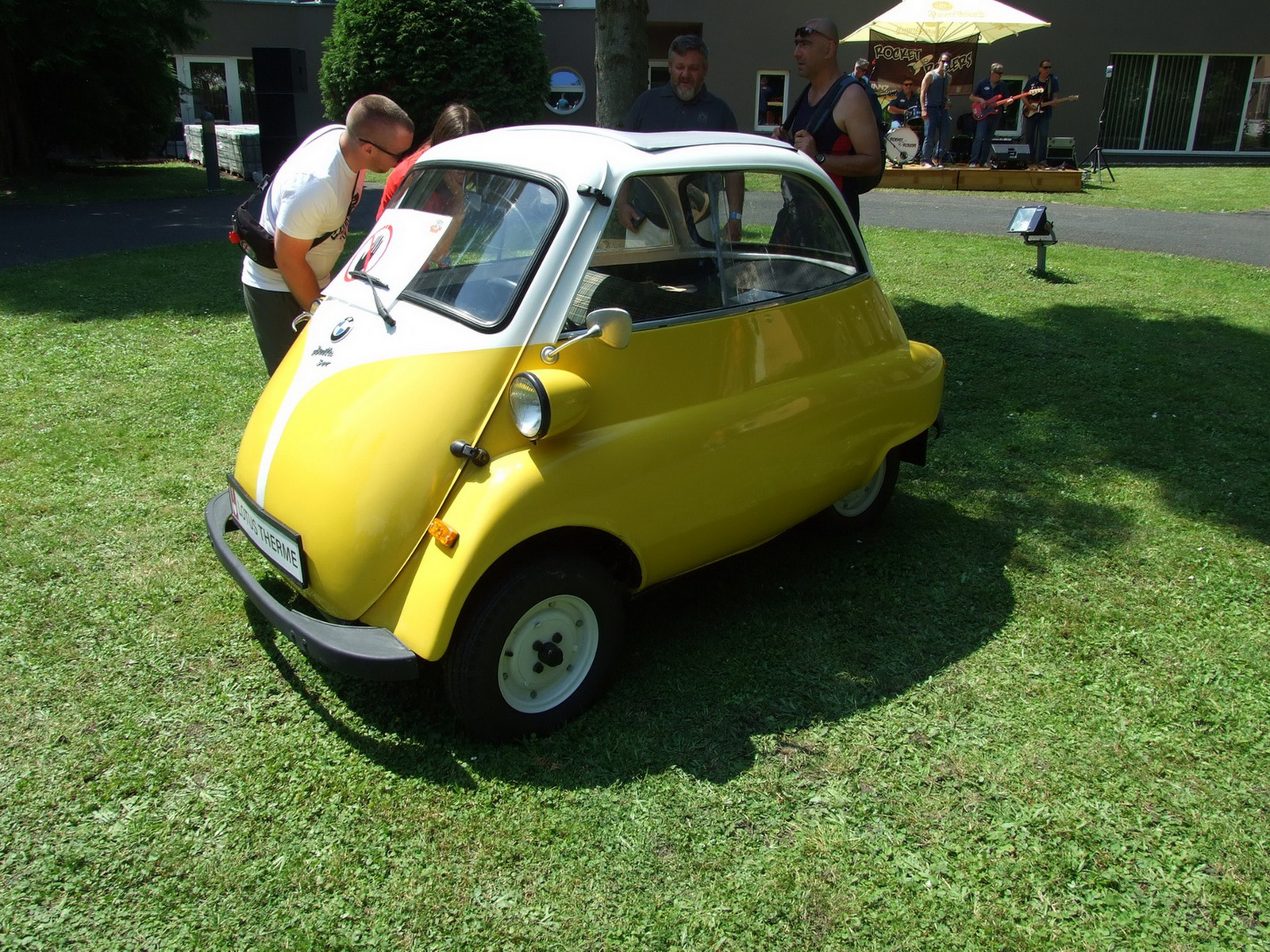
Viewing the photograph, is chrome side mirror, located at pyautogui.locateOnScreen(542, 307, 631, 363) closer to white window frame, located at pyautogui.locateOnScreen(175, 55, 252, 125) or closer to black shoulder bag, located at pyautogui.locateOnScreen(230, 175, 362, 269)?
black shoulder bag, located at pyautogui.locateOnScreen(230, 175, 362, 269)

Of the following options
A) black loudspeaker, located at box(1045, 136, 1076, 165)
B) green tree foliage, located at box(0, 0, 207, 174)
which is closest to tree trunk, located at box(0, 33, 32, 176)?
green tree foliage, located at box(0, 0, 207, 174)

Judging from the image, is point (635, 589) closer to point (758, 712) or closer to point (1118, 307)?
point (758, 712)

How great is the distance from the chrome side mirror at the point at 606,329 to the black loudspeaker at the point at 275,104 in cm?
1753

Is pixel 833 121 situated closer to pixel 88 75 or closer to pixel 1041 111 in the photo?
pixel 1041 111

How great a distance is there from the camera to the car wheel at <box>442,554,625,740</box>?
2908 mm

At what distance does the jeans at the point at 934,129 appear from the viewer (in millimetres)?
18297

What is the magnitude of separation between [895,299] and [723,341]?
582 cm

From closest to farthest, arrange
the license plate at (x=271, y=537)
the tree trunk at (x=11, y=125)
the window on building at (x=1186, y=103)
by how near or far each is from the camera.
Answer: the license plate at (x=271, y=537) → the tree trunk at (x=11, y=125) → the window on building at (x=1186, y=103)

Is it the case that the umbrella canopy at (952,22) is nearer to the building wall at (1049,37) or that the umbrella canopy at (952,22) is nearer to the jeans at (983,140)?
the jeans at (983,140)

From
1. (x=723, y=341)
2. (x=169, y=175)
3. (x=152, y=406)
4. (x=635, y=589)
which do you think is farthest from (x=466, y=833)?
(x=169, y=175)

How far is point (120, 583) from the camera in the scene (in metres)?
4.04

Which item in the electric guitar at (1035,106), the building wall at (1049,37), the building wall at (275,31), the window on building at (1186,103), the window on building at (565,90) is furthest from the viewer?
the window on building at (1186,103)

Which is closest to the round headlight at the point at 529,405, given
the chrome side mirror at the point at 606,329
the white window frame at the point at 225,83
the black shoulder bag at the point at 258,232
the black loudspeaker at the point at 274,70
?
the chrome side mirror at the point at 606,329

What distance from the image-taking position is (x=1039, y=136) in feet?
60.9
